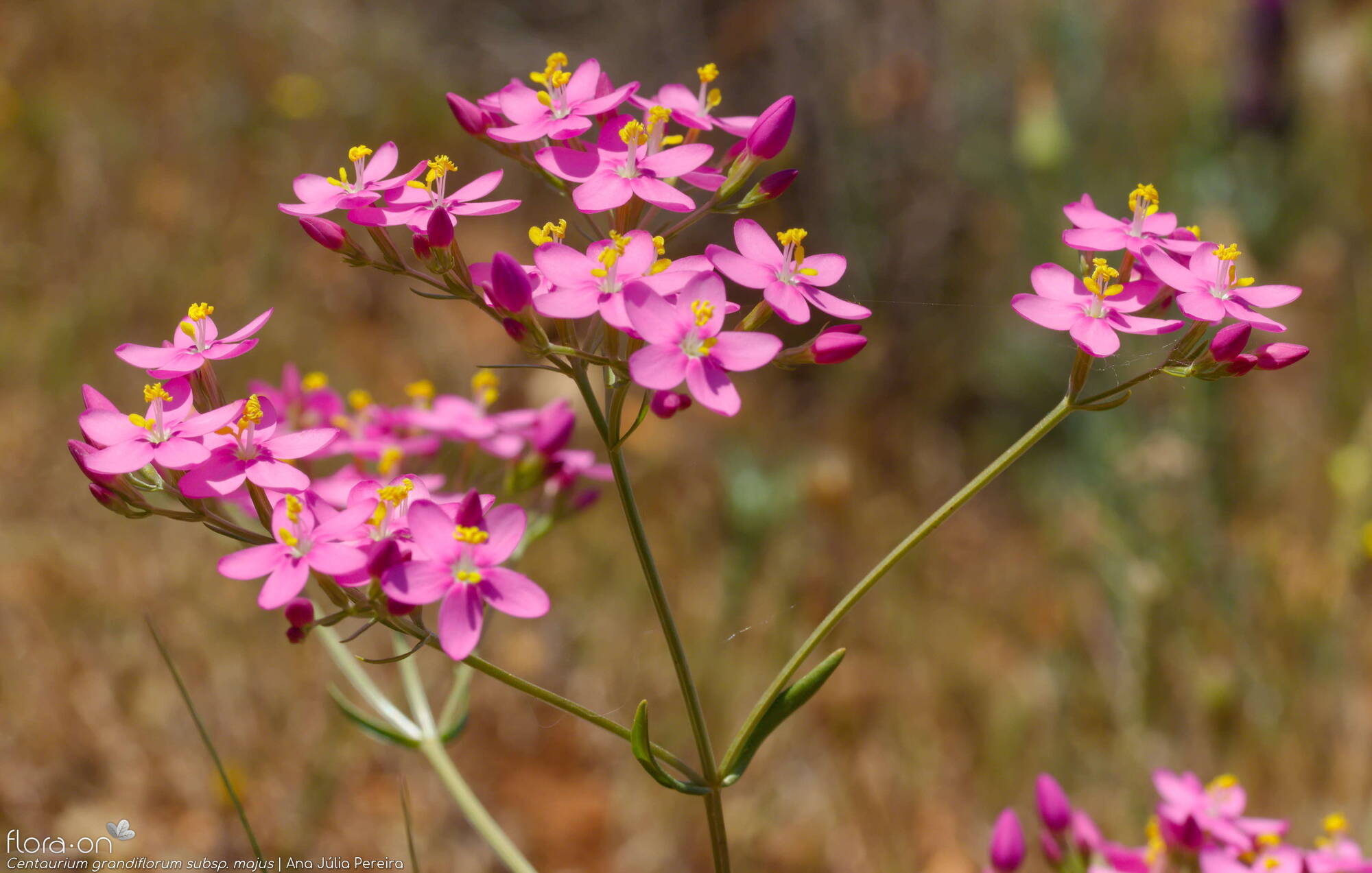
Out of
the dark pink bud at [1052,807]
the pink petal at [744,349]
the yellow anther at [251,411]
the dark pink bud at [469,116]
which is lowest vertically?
the dark pink bud at [1052,807]

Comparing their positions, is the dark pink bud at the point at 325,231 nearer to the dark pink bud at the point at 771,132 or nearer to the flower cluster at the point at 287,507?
the flower cluster at the point at 287,507

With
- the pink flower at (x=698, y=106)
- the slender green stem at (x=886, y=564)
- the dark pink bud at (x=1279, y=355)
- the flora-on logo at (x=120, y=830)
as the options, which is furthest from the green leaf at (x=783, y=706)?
the flora-on logo at (x=120, y=830)

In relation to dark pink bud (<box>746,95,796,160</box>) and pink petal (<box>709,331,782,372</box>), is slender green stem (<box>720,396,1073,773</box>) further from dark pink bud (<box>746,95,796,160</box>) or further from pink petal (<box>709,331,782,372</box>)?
dark pink bud (<box>746,95,796,160</box>)

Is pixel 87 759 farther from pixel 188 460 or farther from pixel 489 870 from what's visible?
pixel 188 460

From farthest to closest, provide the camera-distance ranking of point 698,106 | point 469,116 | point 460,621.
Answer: point 698,106 → point 469,116 → point 460,621

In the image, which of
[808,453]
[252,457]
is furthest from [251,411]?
[808,453]

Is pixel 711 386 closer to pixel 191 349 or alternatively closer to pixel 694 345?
pixel 694 345

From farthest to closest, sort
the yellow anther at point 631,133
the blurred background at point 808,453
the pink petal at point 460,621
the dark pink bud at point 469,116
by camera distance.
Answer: the blurred background at point 808,453 → the dark pink bud at point 469,116 → the yellow anther at point 631,133 → the pink petal at point 460,621

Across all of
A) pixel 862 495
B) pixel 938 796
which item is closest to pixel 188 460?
pixel 938 796
